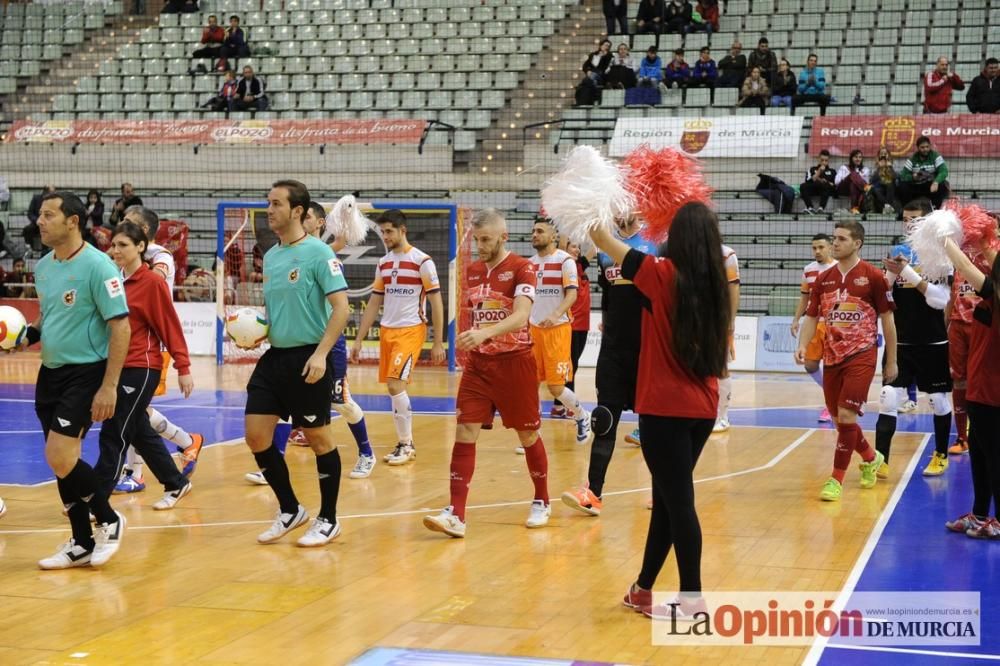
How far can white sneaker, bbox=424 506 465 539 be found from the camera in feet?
21.6

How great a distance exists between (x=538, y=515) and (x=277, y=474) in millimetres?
1571

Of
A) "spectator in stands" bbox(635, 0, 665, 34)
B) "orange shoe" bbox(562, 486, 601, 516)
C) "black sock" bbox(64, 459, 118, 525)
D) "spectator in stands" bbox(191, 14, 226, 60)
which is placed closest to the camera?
"black sock" bbox(64, 459, 118, 525)

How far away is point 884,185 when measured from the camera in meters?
17.9

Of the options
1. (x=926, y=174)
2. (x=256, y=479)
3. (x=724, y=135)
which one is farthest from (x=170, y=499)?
(x=724, y=135)

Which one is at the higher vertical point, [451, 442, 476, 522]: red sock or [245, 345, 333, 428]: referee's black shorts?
[245, 345, 333, 428]: referee's black shorts

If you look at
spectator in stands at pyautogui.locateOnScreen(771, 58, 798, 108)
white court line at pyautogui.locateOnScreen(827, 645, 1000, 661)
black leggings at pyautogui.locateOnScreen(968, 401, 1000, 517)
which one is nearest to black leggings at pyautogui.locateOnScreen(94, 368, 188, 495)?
white court line at pyautogui.locateOnScreen(827, 645, 1000, 661)

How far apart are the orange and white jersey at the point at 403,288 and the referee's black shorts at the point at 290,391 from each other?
2.94m

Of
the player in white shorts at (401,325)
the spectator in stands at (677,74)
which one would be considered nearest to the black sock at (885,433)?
the player in white shorts at (401,325)

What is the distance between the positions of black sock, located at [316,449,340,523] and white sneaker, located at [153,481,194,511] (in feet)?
4.77

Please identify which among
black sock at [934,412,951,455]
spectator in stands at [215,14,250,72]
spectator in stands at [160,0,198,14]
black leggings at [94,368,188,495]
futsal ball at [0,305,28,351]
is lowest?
black sock at [934,412,951,455]

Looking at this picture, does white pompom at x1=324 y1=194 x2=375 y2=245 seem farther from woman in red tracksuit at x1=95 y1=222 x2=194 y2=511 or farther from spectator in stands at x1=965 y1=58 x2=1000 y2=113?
spectator in stands at x1=965 y1=58 x2=1000 y2=113

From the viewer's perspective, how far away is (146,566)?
237 inches

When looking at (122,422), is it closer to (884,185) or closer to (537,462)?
(537,462)

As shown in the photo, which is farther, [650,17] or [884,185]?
[650,17]
